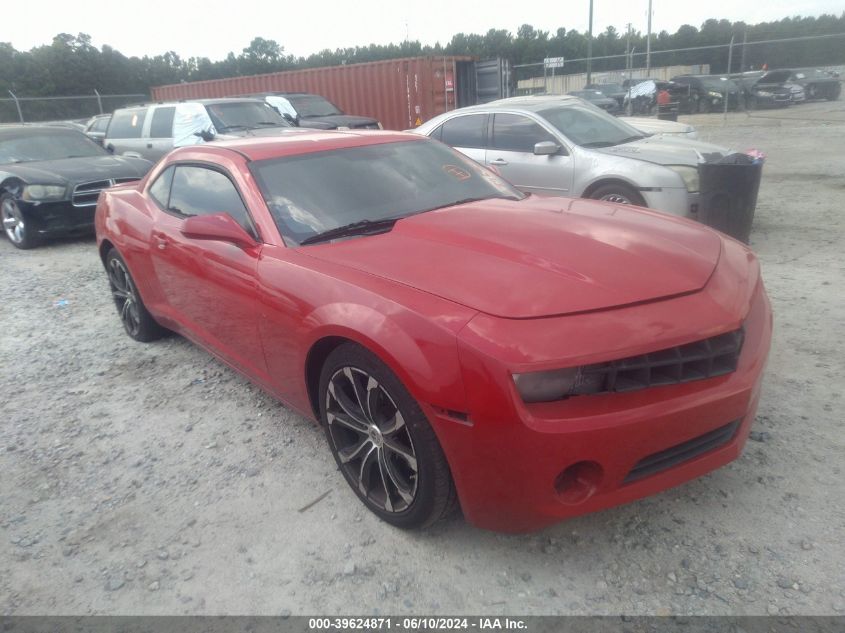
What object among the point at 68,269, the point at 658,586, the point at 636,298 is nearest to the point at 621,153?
the point at 636,298

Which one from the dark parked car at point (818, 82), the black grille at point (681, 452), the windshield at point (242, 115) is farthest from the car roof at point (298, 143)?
the dark parked car at point (818, 82)

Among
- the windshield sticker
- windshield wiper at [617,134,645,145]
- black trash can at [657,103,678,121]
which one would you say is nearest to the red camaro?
the windshield sticker

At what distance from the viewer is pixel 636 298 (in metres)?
2.23

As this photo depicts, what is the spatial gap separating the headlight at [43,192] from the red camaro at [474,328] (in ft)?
17.8

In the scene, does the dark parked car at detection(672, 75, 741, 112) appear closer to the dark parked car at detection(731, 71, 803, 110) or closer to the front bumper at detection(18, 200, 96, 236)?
the dark parked car at detection(731, 71, 803, 110)

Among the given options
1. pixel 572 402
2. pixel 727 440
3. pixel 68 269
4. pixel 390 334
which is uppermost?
pixel 390 334

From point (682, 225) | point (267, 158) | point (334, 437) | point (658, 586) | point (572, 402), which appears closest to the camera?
point (572, 402)

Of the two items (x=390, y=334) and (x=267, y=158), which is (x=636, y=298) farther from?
(x=267, y=158)

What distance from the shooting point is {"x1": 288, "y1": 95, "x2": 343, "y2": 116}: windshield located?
14719mm

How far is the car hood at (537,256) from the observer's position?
224 centimetres

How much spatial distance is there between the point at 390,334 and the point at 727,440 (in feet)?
4.23

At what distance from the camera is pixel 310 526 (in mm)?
2676

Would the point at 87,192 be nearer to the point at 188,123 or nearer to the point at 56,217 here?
the point at 56,217

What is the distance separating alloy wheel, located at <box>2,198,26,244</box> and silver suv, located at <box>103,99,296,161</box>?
287 cm
